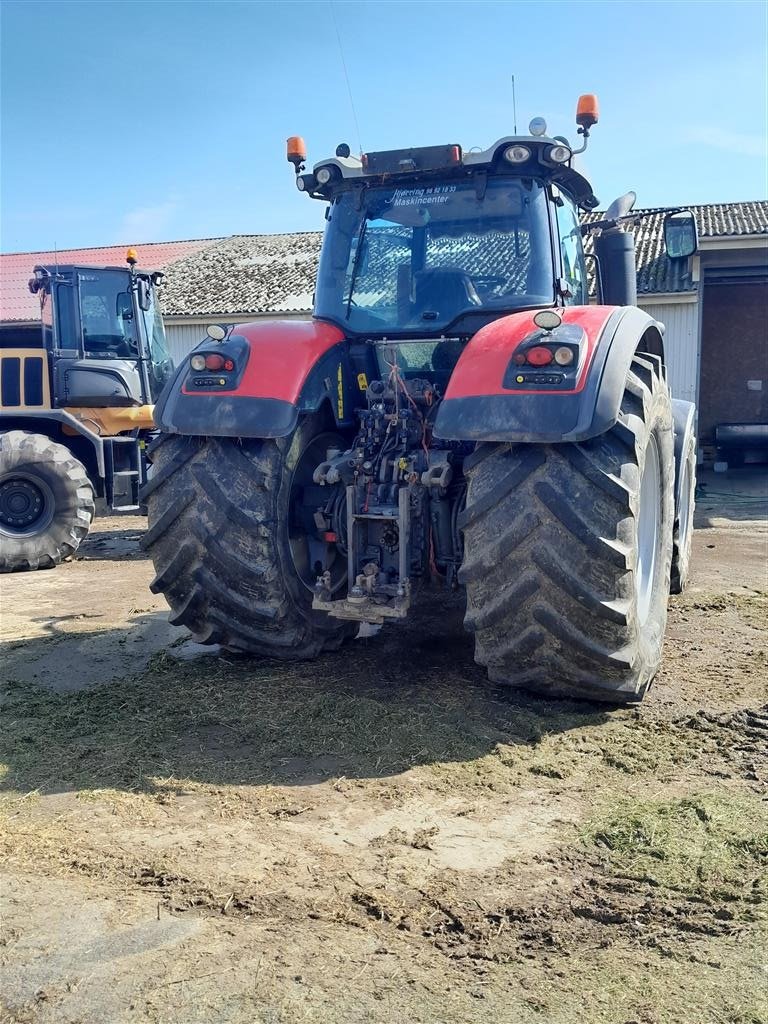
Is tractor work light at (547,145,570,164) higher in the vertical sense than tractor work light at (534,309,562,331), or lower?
higher

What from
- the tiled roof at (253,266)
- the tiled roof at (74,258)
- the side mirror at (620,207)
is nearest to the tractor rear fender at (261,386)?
the side mirror at (620,207)

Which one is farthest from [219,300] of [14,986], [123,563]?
[14,986]

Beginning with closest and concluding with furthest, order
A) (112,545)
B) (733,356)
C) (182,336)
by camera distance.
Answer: (112,545) < (733,356) < (182,336)

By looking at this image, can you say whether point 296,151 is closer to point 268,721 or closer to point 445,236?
point 445,236

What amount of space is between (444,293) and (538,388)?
1.29m

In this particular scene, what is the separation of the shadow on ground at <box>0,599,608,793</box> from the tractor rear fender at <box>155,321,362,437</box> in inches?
48.5

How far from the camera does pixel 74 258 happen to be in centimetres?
2692

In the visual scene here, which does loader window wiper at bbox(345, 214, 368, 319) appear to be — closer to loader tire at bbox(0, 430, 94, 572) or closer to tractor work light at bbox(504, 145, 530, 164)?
tractor work light at bbox(504, 145, 530, 164)

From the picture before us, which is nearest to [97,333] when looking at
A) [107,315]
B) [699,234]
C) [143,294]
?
[107,315]

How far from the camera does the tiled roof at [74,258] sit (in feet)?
81.6

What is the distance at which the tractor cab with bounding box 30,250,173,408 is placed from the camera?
374 inches

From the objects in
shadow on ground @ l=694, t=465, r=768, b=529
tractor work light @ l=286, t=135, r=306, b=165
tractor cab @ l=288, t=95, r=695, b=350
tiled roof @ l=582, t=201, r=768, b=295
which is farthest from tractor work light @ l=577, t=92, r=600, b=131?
tiled roof @ l=582, t=201, r=768, b=295

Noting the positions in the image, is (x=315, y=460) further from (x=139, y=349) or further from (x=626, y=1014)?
(x=139, y=349)

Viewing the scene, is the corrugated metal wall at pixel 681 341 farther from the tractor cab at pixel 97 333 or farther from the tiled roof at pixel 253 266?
the tractor cab at pixel 97 333
